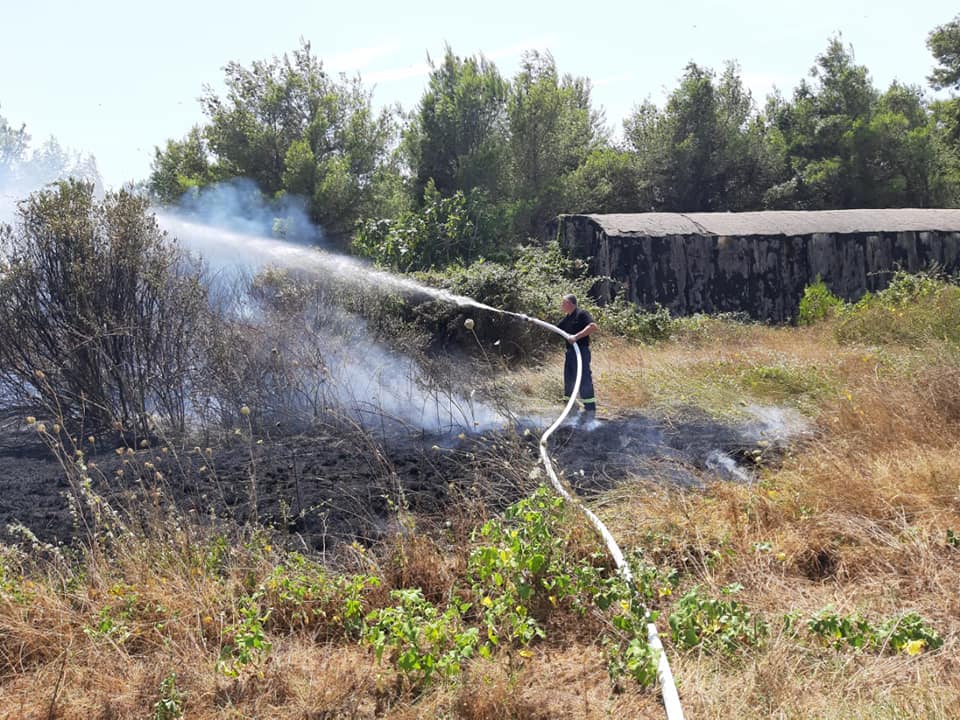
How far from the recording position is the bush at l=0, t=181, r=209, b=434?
26.7 feet

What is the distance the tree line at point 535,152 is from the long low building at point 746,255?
9.92ft

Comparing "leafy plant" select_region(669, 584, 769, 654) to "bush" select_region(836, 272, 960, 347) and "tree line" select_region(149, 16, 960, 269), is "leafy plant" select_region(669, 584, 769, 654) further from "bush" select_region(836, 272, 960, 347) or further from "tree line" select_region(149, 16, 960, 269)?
"tree line" select_region(149, 16, 960, 269)

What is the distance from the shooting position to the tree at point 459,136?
2353 centimetres

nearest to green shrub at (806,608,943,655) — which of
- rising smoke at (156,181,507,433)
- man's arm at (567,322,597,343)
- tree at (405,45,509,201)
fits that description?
rising smoke at (156,181,507,433)

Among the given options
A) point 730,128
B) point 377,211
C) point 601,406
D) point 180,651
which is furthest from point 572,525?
point 730,128

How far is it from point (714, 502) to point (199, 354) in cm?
542

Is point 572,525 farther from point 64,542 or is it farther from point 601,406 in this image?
point 601,406

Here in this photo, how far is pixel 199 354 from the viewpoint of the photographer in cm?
840

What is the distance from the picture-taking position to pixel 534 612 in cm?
398

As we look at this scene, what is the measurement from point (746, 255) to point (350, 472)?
12.9 metres

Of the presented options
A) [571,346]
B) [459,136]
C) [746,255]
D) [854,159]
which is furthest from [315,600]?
[854,159]

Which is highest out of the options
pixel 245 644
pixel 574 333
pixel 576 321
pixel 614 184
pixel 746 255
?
pixel 614 184

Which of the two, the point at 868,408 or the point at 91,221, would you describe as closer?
the point at 868,408

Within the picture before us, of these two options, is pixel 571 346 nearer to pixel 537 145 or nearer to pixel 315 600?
pixel 315 600
